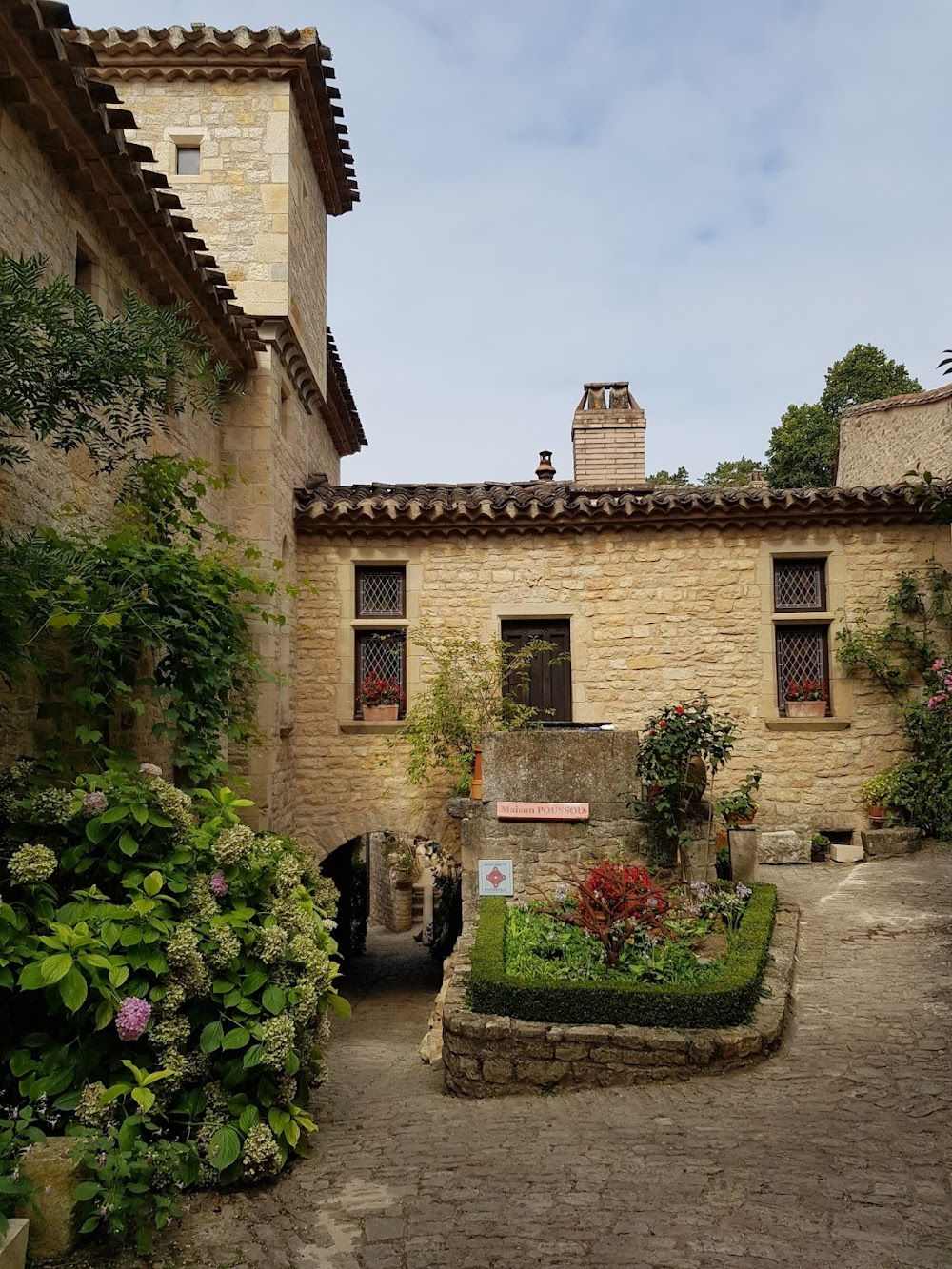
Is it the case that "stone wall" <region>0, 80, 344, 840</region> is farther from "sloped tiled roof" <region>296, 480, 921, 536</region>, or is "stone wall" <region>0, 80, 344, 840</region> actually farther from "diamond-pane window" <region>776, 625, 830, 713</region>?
"diamond-pane window" <region>776, 625, 830, 713</region>

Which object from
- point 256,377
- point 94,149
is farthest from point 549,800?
point 94,149

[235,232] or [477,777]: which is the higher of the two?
[235,232]

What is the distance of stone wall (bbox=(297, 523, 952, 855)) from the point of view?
A: 1085 centimetres

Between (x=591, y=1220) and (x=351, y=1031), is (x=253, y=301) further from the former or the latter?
(x=591, y=1220)

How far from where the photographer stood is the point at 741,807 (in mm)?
9672

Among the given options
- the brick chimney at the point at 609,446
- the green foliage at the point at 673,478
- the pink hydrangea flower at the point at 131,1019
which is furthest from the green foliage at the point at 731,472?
the pink hydrangea flower at the point at 131,1019

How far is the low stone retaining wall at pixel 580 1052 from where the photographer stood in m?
5.75

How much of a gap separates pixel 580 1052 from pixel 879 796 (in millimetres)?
6410

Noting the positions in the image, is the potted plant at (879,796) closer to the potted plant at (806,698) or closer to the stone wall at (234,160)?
the potted plant at (806,698)

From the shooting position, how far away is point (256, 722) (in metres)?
9.41

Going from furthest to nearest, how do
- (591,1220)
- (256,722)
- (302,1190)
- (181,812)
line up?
(256,722) → (181,812) → (302,1190) → (591,1220)

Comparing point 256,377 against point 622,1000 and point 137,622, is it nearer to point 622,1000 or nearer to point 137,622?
point 137,622

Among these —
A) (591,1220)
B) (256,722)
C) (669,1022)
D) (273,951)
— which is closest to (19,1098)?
(273,951)

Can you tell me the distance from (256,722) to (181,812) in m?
4.80
